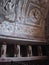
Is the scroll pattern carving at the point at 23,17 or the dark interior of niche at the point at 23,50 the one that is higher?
the scroll pattern carving at the point at 23,17

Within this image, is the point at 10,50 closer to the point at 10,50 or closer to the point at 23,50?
the point at 10,50

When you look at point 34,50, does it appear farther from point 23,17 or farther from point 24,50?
point 23,17

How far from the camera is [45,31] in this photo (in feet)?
5.22

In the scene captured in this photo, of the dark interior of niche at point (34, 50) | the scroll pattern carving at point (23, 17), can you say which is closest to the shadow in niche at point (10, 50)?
the scroll pattern carving at point (23, 17)

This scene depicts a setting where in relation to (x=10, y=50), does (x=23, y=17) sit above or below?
above

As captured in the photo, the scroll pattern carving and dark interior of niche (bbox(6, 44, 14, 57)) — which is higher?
the scroll pattern carving

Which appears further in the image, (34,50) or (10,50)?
(34,50)

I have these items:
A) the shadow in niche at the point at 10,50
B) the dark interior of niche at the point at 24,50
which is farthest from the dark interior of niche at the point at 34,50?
the shadow in niche at the point at 10,50

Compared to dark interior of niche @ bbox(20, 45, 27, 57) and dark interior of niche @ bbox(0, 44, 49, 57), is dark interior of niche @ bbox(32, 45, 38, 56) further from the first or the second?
dark interior of niche @ bbox(20, 45, 27, 57)

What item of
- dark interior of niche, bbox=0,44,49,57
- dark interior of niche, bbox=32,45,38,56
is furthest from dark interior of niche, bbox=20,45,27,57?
dark interior of niche, bbox=32,45,38,56

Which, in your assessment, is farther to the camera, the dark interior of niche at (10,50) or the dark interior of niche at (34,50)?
the dark interior of niche at (34,50)

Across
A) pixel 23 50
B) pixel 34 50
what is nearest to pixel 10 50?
pixel 23 50

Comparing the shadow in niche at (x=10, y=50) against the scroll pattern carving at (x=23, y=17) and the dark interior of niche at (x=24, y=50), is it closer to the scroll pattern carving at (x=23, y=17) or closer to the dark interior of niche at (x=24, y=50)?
the dark interior of niche at (x=24, y=50)

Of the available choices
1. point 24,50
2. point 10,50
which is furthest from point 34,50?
point 10,50
